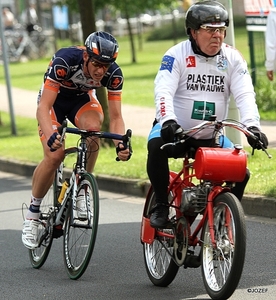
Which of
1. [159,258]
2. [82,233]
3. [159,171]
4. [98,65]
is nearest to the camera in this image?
[159,171]

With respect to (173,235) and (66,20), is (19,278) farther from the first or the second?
(66,20)

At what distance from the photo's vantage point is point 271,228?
9.12 m

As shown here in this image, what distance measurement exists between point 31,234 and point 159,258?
4.43ft

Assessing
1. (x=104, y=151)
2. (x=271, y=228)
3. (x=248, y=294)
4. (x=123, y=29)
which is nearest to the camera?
(x=248, y=294)

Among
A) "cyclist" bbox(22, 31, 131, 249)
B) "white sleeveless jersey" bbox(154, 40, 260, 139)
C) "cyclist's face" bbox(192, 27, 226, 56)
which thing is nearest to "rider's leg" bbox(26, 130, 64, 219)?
"cyclist" bbox(22, 31, 131, 249)

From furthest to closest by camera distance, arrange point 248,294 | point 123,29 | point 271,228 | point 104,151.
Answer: point 123,29 → point 104,151 → point 271,228 → point 248,294

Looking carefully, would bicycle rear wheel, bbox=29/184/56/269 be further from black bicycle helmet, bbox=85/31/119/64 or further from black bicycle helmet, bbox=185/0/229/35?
black bicycle helmet, bbox=185/0/229/35

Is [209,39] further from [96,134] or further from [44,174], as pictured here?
[44,174]

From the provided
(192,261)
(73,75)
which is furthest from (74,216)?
(192,261)

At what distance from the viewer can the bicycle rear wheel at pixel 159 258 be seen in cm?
689

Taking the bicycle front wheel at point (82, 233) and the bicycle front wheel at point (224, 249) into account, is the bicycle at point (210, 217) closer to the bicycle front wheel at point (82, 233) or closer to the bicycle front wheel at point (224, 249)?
the bicycle front wheel at point (224, 249)

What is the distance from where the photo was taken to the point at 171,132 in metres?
6.28

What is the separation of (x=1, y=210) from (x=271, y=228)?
3.49 m

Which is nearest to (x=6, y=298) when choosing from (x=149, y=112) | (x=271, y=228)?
(x=271, y=228)
